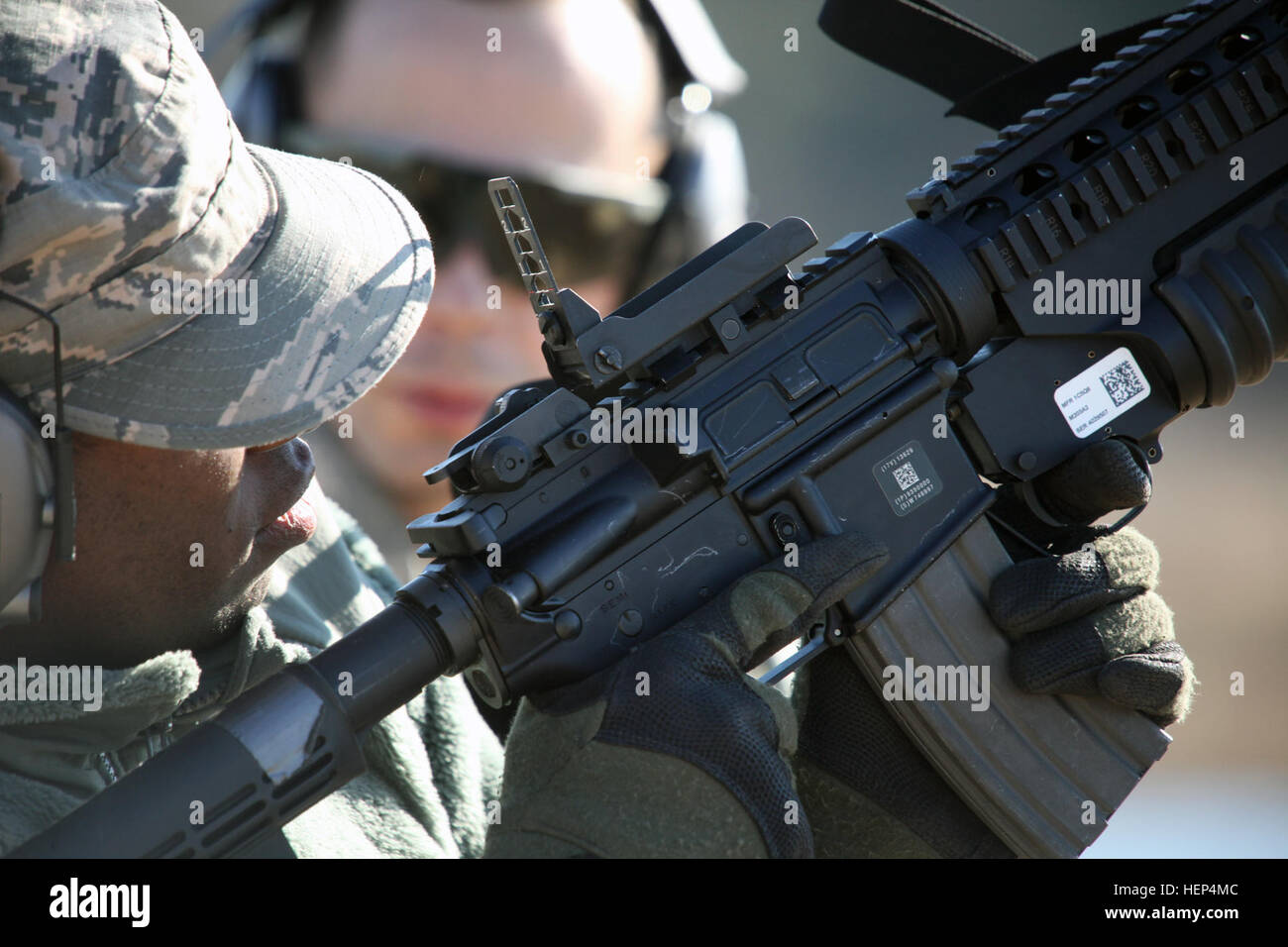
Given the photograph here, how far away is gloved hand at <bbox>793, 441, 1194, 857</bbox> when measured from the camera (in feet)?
6.56

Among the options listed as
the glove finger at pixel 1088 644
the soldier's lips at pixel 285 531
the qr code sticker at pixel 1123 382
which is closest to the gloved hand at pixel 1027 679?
the glove finger at pixel 1088 644

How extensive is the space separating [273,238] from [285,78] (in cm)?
260

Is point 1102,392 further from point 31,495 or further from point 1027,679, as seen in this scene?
point 31,495

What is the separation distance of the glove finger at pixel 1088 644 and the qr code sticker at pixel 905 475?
312mm

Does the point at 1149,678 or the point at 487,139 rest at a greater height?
the point at 487,139

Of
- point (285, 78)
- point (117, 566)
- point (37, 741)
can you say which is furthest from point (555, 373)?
point (285, 78)

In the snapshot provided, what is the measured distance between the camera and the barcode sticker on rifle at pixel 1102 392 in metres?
2.14

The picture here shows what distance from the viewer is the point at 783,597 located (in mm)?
1860

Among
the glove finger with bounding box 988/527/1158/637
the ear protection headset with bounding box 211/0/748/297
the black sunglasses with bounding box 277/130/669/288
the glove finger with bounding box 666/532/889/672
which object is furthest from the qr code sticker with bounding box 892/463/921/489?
the ear protection headset with bounding box 211/0/748/297

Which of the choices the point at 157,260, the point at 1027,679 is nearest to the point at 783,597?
the point at 1027,679

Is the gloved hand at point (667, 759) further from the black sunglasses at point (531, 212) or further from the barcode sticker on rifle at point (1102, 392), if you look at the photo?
the black sunglasses at point (531, 212)

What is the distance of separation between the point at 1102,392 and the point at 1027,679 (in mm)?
486

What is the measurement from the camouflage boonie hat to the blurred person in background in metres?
2.18

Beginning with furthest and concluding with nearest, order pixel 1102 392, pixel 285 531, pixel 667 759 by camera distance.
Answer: pixel 1102 392
pixel 285 531
pixel 667 759
